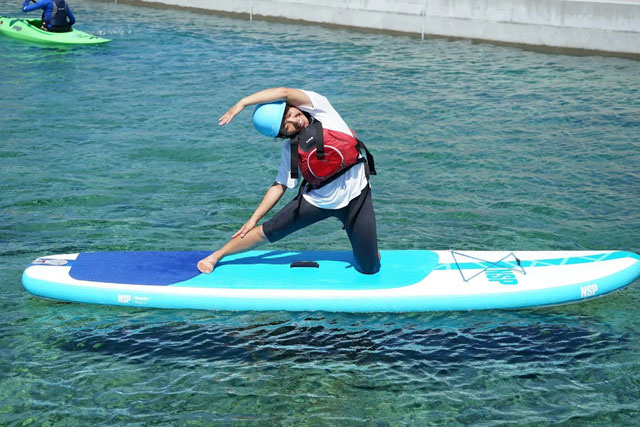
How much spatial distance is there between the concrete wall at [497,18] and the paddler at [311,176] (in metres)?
11.4

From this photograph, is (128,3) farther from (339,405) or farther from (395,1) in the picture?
(339,405)

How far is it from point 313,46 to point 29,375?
42.0ft

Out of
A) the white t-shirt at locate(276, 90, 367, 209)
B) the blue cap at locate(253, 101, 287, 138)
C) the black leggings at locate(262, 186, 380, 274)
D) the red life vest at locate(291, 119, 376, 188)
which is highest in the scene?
the blue cap at locate(253, 101, 287, 138)

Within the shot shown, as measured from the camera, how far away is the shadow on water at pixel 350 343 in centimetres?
548

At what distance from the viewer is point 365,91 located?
13359 millimetres

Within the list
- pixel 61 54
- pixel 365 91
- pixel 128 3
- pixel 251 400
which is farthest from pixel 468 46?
→ pixel 251 400

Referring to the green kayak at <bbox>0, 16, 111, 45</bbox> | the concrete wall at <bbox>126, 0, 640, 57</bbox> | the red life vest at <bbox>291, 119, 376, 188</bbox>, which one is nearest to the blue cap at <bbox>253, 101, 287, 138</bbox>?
the red life vest at <bbox>291, 119, 376, 188</bbox>

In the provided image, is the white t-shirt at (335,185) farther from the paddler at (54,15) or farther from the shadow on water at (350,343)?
the paddler at (54,15)

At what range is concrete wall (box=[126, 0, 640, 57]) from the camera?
1527 centimetres

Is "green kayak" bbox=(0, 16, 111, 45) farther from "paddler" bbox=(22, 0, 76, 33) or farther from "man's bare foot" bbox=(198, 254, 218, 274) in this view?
"man's bare foot" bbox=(198, 254, 218, 274)

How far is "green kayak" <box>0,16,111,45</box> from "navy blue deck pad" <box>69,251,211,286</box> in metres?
11.5

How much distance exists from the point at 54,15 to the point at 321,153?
13.1 meters

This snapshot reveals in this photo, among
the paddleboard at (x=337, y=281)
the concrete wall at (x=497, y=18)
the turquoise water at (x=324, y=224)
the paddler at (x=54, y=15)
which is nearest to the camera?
the turquoise water at (x=324, y=224)

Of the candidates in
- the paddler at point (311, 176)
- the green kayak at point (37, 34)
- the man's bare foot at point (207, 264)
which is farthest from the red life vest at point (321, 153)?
the green kayak at point (37, 34)
